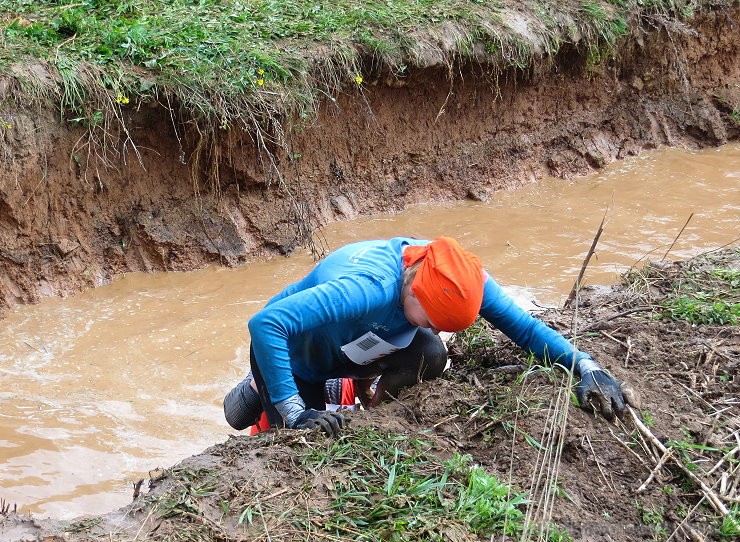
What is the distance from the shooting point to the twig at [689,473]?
2984 millimetres

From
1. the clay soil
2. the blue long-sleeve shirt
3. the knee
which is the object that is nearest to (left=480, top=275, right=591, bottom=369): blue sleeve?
the blue long-sleeve shirt

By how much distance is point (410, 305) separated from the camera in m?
3.39

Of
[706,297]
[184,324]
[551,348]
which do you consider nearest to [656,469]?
[551,348]

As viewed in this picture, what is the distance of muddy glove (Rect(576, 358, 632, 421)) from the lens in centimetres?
339

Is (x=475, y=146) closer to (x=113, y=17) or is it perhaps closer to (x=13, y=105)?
(x=113, y=17)

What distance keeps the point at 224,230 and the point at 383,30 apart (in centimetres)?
227

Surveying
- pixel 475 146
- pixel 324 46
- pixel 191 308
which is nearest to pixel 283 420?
pixel 191 308

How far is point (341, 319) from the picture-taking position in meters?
3.30

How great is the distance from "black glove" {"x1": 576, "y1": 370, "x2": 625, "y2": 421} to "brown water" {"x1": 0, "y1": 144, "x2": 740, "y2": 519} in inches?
91.7

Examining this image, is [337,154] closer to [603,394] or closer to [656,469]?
[603,394]

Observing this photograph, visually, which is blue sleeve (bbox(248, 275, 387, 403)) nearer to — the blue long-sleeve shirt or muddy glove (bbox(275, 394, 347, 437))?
the blue long-sleeve shirt

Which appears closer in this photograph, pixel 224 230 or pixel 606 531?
pixel 606 531

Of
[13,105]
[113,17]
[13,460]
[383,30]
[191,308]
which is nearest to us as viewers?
[13,460]

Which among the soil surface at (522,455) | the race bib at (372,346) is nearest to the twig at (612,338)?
the soil surface at (522,455)
